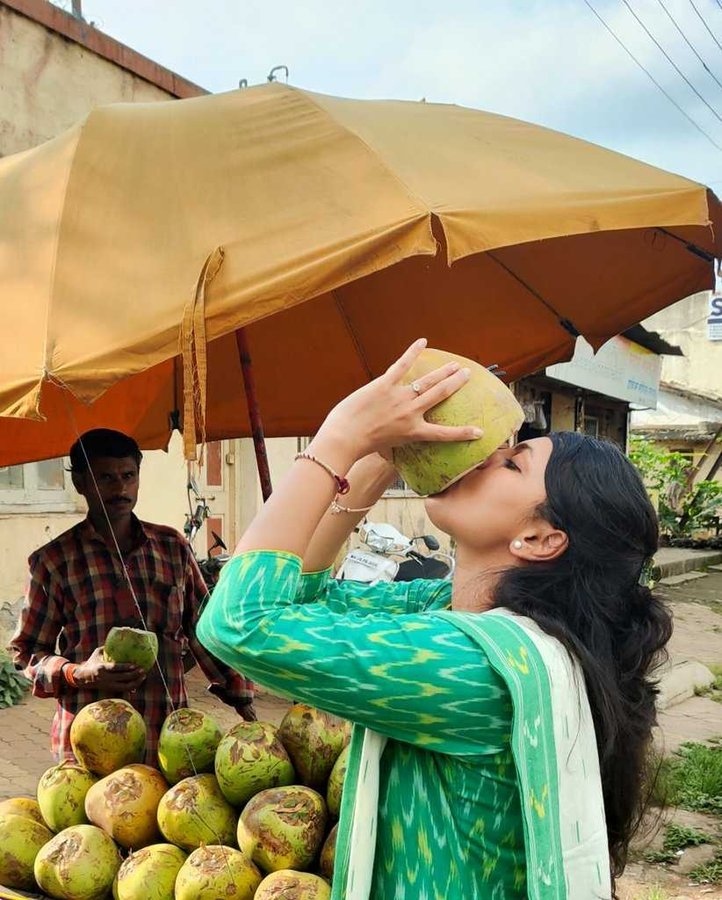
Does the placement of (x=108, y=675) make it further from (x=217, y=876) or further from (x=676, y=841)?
(x=676, y=841)

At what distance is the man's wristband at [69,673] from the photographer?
2468mm

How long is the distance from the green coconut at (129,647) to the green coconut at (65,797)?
37 centimetres

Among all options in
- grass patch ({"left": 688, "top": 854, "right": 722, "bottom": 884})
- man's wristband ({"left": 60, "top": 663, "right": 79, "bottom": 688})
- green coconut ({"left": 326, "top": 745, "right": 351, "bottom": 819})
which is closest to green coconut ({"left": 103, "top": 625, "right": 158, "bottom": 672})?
man's wristband ({"left": 60, "top": 663, "right": 79, "bottom": 688})

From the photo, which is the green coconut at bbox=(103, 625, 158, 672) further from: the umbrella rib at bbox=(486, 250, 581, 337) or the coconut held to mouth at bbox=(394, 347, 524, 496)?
the umbrella rib at bbox=(486, 250, 581, 337)

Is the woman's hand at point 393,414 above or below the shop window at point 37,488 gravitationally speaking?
above

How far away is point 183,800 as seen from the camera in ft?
5.85

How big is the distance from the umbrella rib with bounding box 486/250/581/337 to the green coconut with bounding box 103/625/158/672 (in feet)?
4.96

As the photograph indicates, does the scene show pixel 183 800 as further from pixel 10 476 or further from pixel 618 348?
pixel 618 348

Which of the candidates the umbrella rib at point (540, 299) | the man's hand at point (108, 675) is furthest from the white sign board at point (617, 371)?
the man's hand at point (108, 675)

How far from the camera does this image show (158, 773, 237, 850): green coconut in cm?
177

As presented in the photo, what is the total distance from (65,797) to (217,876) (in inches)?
19.3

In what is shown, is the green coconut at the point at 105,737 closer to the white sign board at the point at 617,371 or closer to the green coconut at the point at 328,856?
the green coconut at the point at 328,856

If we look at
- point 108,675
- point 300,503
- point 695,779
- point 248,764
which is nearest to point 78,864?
point 248,764

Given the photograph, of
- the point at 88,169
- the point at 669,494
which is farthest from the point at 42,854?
the point at 669,494
